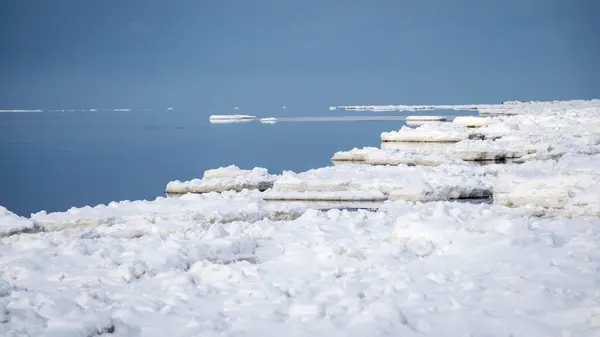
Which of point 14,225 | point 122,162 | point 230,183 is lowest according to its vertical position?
point 122,162

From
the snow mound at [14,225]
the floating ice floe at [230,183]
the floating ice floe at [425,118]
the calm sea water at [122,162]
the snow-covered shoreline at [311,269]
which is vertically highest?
the snow-covered shoreline at [311,269]

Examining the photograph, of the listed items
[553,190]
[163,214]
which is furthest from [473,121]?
[163,214]

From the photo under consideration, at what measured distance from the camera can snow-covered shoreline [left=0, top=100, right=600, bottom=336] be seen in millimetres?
6883

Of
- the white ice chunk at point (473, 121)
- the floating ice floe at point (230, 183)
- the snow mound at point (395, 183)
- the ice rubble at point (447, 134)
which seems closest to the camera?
the snow mound at point (395, 183)

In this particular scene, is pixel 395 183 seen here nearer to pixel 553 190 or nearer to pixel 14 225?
pixel 553 190

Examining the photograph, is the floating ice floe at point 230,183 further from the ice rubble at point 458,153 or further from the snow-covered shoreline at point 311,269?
the ice rubble at point 458,153

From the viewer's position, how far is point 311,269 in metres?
9.14

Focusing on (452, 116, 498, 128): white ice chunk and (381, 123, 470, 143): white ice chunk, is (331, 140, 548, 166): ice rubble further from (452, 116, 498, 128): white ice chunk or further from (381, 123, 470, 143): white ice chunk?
(452, 116, 498, 128): white ice chunk

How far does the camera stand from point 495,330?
6539mm

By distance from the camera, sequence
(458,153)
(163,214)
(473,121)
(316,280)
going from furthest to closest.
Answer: (473,121)
(458,153)
(163,214)
(316,280)

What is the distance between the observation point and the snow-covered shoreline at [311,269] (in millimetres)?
6883

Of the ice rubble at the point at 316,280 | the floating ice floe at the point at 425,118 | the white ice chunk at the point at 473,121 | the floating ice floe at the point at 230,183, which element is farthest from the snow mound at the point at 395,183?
the floating ice floe at the point at 425,118

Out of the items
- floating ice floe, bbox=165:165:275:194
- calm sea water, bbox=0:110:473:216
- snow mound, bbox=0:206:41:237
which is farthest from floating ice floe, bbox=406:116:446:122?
snow mound, bbox=0:206:41:237

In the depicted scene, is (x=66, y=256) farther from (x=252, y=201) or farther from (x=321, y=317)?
(x=252, y=201)
